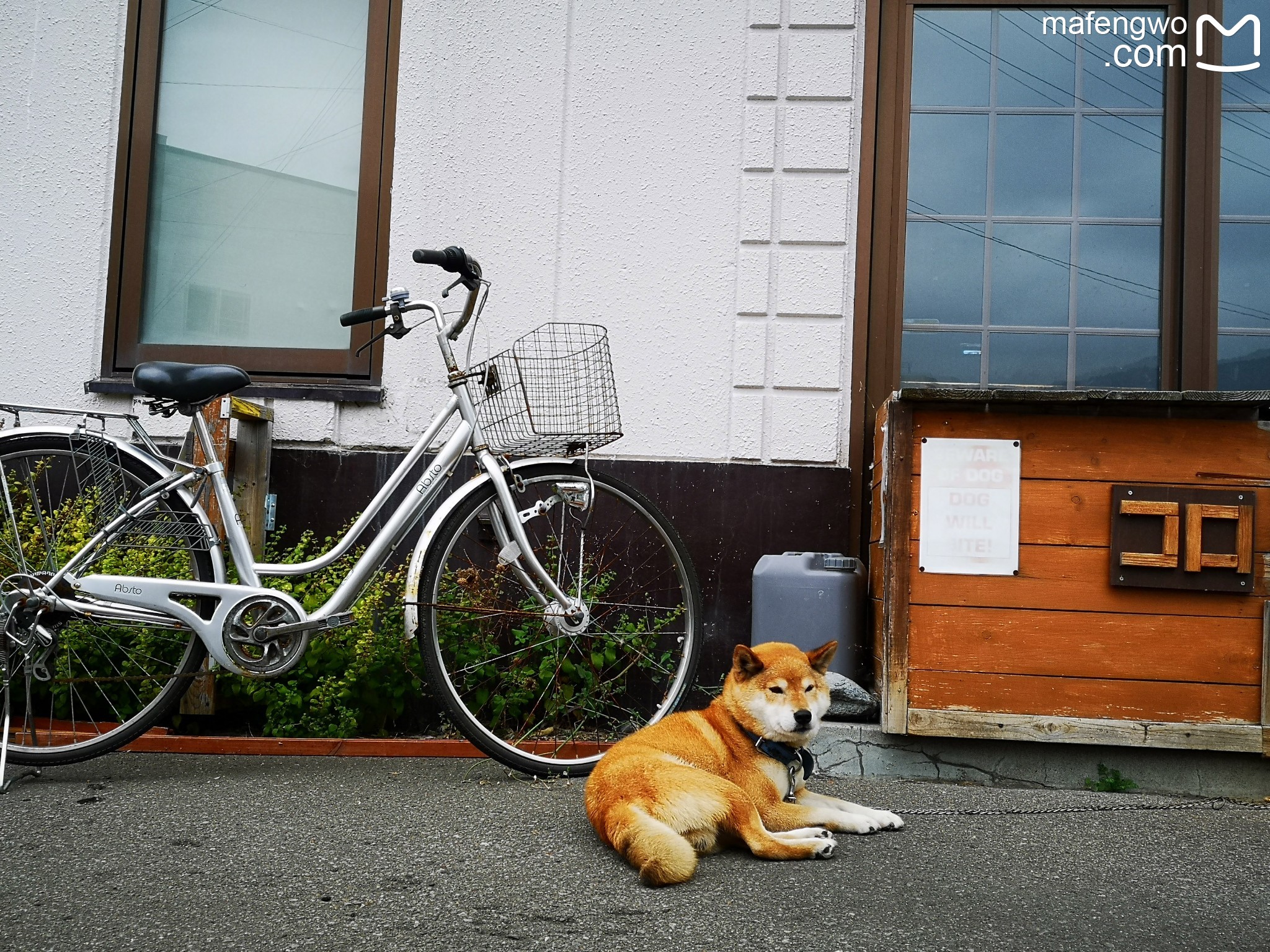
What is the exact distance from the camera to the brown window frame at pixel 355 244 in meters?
4.12

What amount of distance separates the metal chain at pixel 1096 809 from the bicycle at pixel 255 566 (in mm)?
861

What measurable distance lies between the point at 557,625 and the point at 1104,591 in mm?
1765

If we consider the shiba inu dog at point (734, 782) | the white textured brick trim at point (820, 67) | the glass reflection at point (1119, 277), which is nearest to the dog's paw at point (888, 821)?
the shiba inu dog at point (734, 782)

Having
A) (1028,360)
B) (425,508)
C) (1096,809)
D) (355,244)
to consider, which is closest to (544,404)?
(425,508)

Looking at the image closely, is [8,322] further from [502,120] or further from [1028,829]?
[1028,829]

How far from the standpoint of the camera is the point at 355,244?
13.8ft

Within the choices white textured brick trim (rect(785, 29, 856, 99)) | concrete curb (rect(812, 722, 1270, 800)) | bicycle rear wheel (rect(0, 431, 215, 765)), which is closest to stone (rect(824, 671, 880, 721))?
concrete curb (rect(812, 722, 1270, 800))

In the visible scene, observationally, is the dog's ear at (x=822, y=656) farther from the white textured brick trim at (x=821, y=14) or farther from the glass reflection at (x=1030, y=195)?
the white textured brick trim at (x=821, y=14)

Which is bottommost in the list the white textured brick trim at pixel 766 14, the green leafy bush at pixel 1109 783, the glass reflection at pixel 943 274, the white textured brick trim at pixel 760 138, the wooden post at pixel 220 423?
the green leafy bush at pixel 1109 783

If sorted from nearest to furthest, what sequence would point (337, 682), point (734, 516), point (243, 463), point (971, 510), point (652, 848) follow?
point (652, 848)
point (971, 510)
point (337, 682)
point (243, 463)
point (734, 516)

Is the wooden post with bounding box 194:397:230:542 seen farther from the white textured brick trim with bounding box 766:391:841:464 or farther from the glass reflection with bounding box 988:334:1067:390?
the glass reflection with bounding box 988:334:1067:390

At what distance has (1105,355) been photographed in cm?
412

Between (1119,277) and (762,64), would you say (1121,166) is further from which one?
(762,64)

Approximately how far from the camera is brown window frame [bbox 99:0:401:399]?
412cm
